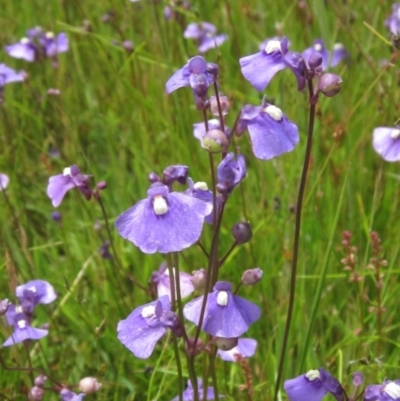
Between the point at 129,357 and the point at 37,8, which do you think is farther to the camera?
the point at 37,8

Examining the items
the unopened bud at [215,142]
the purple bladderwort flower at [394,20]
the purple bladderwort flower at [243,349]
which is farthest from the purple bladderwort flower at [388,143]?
the unopened bud at [215,142]

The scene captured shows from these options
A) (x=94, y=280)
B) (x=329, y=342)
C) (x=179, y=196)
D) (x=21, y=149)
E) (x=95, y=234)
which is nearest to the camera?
(x=179, y=196)

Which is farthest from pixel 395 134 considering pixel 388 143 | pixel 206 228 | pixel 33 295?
pixel 33 295

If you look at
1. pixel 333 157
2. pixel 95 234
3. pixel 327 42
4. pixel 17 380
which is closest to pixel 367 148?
pixel 333 157

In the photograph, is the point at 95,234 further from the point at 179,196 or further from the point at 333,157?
the point at 179,196

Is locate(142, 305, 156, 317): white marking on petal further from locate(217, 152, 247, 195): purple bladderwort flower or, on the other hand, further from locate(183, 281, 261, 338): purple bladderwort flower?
locate(217, 152, 247, 195): purple bladderwort flower

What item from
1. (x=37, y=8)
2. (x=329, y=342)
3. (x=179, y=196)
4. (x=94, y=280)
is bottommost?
(x=329, y=342)

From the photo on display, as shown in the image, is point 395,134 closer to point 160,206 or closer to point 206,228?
point 206,228
